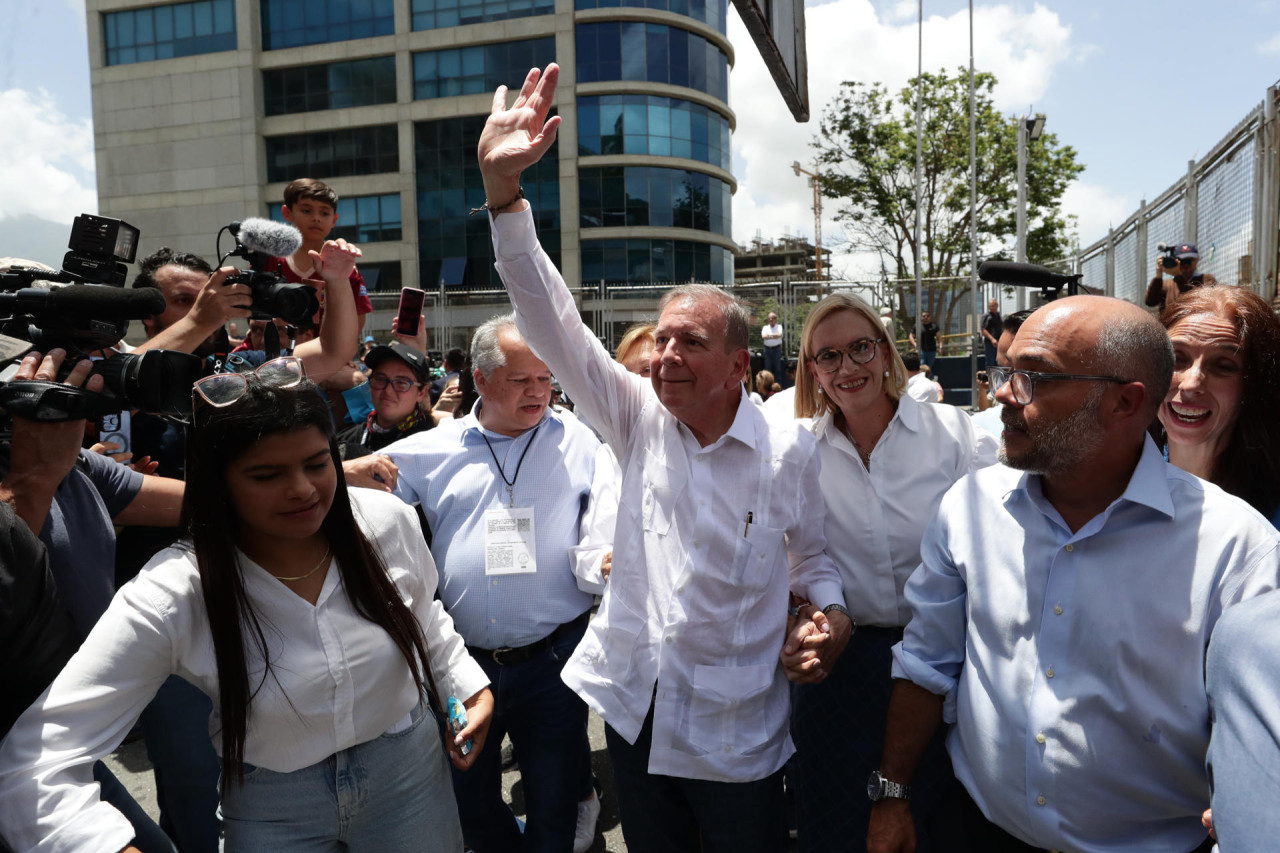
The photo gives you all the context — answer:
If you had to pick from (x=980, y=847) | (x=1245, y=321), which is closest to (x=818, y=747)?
(x=980, y=847)

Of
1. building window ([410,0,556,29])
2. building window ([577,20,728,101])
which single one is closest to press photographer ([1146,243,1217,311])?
building window ([577,20,728,101])

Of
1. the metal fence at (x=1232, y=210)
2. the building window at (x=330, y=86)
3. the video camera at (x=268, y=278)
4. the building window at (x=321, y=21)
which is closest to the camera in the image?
the video camera at (x=268, y=278)

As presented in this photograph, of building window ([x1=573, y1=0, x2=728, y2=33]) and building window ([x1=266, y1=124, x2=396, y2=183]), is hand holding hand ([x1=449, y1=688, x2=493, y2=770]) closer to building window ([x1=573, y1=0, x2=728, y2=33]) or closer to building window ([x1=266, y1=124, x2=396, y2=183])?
building window ([x1=573, y1=0, x2=728, y2=33])

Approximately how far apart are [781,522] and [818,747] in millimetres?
869

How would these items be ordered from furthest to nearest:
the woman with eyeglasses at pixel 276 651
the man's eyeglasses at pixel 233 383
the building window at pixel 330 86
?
the building window at pixel 330 86
the man's eyeglasses at pixel 233 383
the woman with eyeglasses at pixel 276 651

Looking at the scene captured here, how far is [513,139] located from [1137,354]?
62.5 inches

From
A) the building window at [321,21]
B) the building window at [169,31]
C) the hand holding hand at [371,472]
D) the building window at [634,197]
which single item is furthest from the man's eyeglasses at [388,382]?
the building window at [169,31]

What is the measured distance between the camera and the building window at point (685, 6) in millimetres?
33656

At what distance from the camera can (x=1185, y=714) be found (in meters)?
1.64

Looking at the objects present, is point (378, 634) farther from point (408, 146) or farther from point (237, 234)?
point (408, 146)

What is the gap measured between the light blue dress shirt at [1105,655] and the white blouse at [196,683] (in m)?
1.32

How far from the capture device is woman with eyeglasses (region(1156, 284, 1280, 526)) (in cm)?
229

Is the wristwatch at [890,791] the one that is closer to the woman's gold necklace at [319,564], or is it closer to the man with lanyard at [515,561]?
the man with lanyard at [515,561]

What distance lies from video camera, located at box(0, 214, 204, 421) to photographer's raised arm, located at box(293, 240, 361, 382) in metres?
1.10
